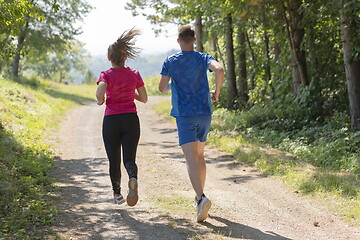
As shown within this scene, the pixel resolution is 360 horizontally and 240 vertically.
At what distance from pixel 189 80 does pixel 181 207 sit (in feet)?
5.98

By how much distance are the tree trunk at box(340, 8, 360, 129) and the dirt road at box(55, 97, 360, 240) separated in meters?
3.37

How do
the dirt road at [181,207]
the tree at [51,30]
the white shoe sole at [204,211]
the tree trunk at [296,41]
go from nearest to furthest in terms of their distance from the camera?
the dirt road at [181,207]
the white shoe sole at [204,211]
the tree trunk at [296,41]
the tree at [51,30]

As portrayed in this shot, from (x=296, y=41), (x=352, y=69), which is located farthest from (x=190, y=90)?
(x=296, y=41)

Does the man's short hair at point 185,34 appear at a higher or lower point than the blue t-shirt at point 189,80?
higher

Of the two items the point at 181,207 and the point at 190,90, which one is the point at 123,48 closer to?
the point at 190,90

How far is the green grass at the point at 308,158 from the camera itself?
7.22 metres

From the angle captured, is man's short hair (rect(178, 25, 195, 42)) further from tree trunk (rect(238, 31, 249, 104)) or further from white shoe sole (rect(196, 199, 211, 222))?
tree trunk (rect(238, 31, 249, 104))

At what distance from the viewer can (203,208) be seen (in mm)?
5539

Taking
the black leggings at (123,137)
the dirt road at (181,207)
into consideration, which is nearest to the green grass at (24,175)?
the dirt road at (181,207)

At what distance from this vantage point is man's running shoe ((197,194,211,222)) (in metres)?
5.54

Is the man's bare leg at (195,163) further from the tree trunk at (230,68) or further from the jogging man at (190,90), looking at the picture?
the tree trunk at (230,68)

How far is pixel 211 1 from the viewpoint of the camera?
1630cm

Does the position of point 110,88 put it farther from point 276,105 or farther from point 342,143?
point 276,105

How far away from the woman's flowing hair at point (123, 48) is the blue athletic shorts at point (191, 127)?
105cm
